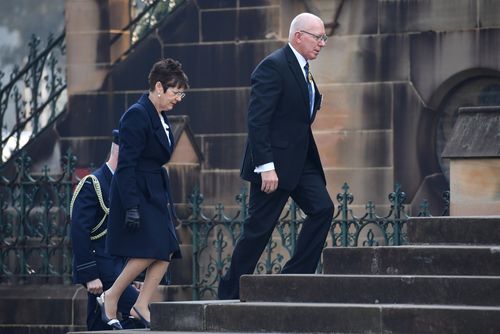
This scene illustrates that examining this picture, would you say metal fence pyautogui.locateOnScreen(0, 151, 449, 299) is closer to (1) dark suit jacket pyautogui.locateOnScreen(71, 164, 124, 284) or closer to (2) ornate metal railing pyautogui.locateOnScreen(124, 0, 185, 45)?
(2) ornate metal railing pyautogui.locateOnScreen(124, 0, 185, 45)

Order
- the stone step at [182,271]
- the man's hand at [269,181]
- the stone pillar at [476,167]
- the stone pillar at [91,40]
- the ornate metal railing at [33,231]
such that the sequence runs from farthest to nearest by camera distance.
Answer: the stone pillar at [91,40], the stone step at [182,271], the ornate metal railing at [33,231], the stone pillar at [476,167], the man's hand at [269,181]

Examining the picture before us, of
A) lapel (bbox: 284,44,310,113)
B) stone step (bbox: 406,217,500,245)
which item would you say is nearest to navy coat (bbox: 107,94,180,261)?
lapel (bbox: 284,44,310,113)

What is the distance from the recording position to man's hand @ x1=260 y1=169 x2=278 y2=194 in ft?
38.6

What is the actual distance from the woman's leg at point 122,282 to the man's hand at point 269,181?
34.2 inches

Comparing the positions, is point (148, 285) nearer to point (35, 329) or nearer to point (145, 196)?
point (145, 196)

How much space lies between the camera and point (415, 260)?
11719mm

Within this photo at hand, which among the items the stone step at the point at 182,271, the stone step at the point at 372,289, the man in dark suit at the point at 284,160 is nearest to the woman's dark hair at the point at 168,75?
the man in dark suit at the point at 284,160

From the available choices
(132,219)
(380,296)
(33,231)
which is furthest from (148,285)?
(33,231)

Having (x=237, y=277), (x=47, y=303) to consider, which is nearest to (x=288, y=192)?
(x=237, y=277)

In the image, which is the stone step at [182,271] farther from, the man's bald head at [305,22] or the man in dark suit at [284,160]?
the man's bald head at [305,22]

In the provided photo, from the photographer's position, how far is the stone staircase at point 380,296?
35.7ft

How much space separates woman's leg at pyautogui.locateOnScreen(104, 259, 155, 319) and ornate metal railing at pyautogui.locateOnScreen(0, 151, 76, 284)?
16.7 feet

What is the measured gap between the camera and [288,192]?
1199 cm

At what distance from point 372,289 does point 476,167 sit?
13.3 feet
